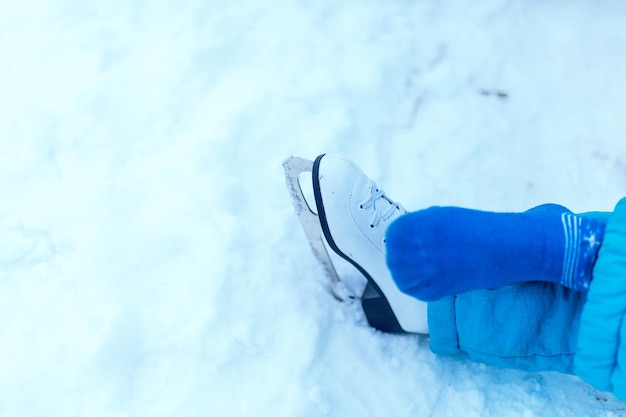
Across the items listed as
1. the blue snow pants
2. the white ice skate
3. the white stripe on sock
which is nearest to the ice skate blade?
the white ice skate

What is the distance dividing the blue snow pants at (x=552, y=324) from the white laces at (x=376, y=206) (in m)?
0.15

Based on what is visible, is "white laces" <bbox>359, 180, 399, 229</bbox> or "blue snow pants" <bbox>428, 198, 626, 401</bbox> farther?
"white laces" <bbox>359, 180, 399, 229</bbox>

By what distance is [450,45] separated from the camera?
127 centimetres

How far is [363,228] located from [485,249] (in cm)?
21

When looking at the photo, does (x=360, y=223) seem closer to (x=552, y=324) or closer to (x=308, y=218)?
(x=308, y=218)

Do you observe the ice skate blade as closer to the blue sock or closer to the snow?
the snow

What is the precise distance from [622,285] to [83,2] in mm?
1155

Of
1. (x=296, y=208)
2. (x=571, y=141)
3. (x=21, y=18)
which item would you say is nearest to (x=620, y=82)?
(x=571, y=141)

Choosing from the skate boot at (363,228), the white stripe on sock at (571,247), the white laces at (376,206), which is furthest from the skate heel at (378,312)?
the white stripe on sock at (571,247)

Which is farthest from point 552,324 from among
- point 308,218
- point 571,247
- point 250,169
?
point 250,169

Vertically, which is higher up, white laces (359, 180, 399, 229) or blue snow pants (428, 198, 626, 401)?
white laces (359, 180, 399, 229)

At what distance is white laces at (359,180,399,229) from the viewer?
89cm

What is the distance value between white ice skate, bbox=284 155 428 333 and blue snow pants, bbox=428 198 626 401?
7 cm

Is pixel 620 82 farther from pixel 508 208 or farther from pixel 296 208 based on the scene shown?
pixel 296 208
